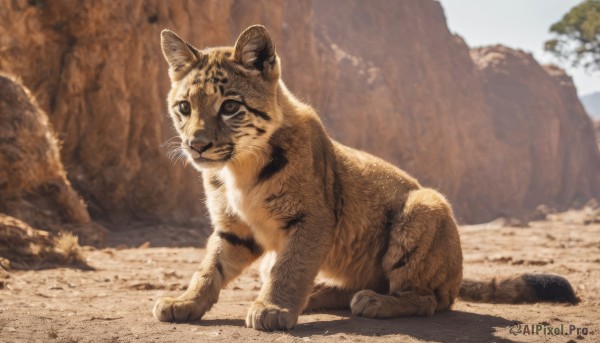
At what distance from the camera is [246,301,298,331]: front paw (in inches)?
160

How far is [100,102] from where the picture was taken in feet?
42.3

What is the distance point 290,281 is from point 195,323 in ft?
2.29

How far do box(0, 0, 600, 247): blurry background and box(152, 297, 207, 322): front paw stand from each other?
5718mm

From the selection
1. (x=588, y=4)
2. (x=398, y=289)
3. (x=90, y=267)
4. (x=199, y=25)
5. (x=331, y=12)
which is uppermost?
(x=588, y=4)

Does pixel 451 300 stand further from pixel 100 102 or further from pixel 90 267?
pixel 100 102

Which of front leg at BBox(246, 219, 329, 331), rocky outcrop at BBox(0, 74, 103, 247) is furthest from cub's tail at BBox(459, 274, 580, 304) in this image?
rocky outcrop at BBox(0, 74, 103, 247)

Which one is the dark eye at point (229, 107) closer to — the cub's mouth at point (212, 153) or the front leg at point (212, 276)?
the cub's mouth at point (212, 153)

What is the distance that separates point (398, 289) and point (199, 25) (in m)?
11.7

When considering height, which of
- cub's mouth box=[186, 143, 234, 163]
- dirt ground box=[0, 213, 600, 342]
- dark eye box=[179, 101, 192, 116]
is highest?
dark eye box=[179, 101, 192, 116]

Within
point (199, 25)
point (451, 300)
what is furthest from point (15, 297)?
point (199, 25)

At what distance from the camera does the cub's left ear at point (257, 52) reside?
467 cm

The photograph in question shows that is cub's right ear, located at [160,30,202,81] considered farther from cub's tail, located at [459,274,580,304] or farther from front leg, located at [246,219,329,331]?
cub's tail, located at [459,274,580,304]

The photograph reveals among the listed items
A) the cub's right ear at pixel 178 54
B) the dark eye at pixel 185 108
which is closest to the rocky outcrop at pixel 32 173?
the cub's right ear at pixel 178 54

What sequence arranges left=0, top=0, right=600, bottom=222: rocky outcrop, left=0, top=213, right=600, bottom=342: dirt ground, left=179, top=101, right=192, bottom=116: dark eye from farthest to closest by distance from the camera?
left=0, top=0, right=600, bottom=222: rocky outcrop < left=179, top=101, right=192, bottom=116: dark eye < left=0, top=213, right=600, bottom=342: dirt ground
